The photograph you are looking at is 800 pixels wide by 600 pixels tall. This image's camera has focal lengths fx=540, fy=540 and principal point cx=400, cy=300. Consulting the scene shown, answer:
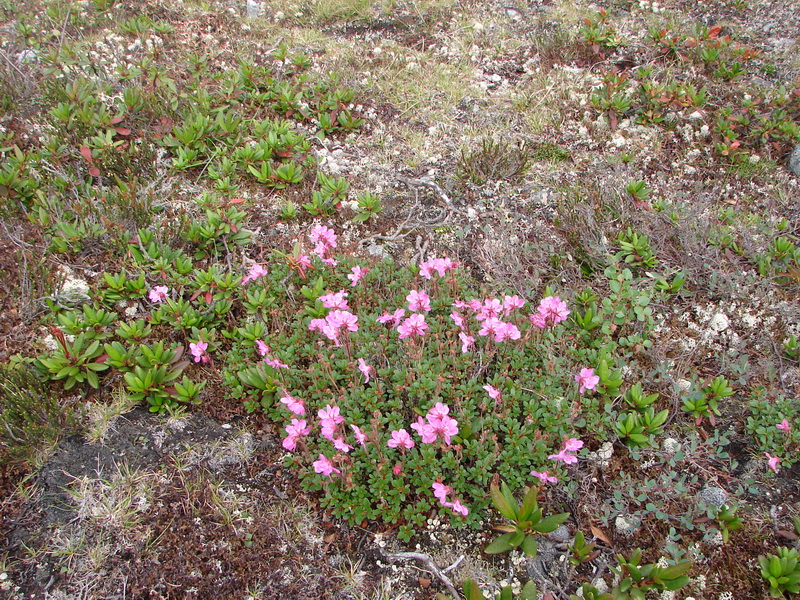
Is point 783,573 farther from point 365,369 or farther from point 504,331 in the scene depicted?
point 365,369

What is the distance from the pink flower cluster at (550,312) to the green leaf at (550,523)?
3.82 ft

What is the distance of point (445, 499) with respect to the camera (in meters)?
2.78

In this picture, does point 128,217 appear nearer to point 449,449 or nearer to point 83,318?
point 83,318

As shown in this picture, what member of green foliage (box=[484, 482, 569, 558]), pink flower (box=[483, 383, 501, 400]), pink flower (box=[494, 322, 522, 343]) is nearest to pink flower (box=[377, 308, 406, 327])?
pink flower (box=[494, 322, 522, 343])

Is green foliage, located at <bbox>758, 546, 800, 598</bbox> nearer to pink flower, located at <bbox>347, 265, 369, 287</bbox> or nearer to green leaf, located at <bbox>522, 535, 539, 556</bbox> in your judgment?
green leaf, located at <bbox>522, 535, 539, 556</bbox>

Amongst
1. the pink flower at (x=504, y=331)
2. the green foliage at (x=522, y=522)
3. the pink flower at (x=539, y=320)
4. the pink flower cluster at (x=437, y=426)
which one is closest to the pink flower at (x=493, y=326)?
the pink flower at (x=504, y=331)

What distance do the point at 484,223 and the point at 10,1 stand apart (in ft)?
23.3

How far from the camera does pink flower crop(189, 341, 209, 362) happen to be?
339 cm

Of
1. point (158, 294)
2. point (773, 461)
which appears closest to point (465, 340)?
point (773, 461)

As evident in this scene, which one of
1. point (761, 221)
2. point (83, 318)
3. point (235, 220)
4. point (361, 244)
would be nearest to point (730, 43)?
point (761, 221)

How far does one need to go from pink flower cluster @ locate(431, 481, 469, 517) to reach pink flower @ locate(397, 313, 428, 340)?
2.94ft

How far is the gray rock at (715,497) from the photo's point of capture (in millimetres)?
2906

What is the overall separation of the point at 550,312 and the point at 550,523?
50.0 inches

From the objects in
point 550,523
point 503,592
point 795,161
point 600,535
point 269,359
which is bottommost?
point 600,535
